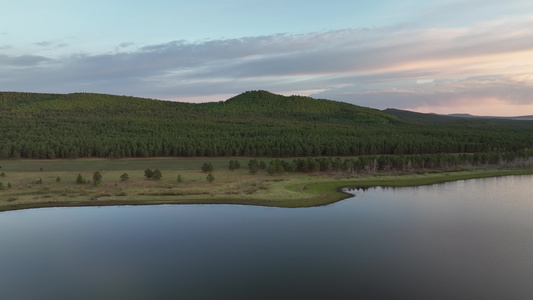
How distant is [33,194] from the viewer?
57938mm

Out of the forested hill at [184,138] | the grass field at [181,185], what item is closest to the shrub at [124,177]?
the grass field at [181,185]

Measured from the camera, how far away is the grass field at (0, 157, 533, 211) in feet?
182

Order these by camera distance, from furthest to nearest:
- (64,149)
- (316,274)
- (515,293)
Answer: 1. (64,149)
2. (316,274)
3. (515,293)

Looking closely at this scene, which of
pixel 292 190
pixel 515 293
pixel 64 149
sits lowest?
pixel 515 293

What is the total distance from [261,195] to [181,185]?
558 inches

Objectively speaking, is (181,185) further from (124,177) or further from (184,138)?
(184,138)

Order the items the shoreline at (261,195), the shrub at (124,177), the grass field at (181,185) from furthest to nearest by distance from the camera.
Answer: the shrub at (124,177)
the grass field at (181,185)
the shoreline at (261,195)

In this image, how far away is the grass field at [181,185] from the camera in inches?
2189

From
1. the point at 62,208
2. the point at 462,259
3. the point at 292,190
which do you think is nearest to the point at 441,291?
the point at 462,259

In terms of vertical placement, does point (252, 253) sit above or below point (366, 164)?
below

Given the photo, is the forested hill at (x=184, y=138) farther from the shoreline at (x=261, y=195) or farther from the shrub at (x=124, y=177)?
the shrub at (x=124, y=177)

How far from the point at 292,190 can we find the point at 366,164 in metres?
23.0

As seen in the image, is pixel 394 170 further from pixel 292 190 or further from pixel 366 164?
pixel 292 190

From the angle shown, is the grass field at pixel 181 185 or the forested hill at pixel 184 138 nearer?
the grass field at pixel 181 185
